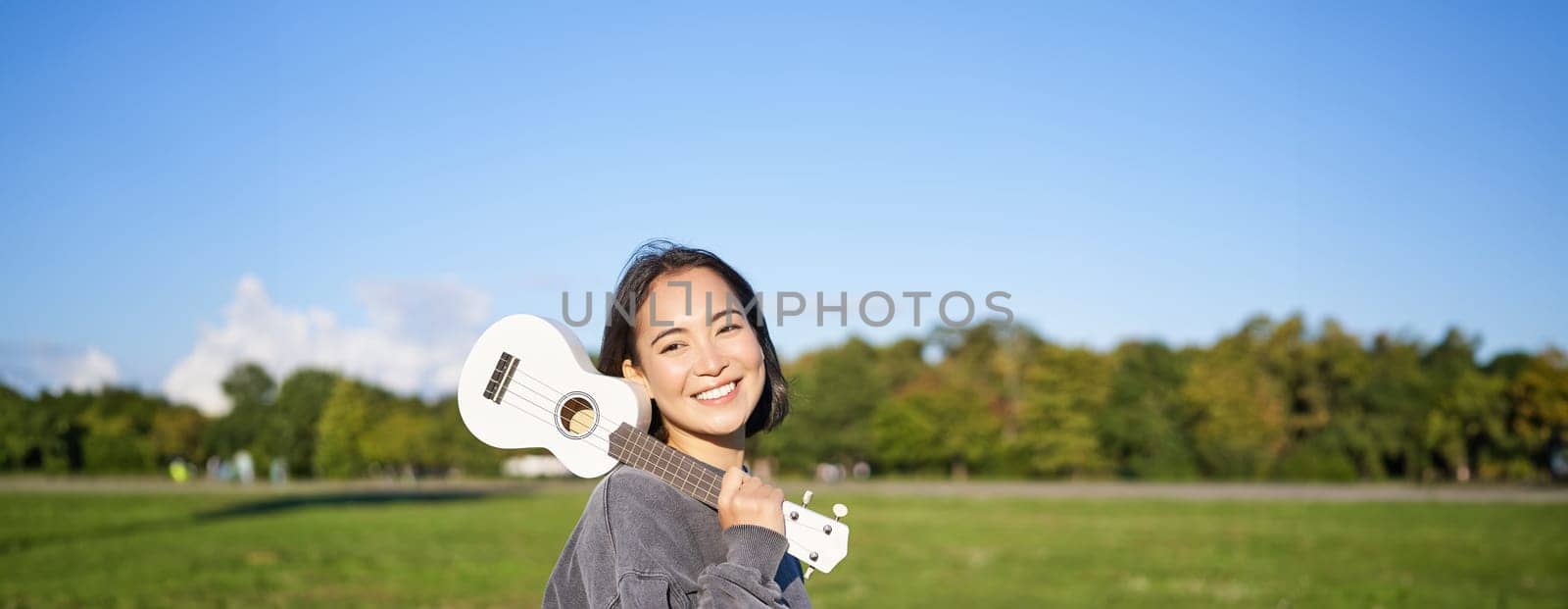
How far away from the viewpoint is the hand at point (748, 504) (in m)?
2.55

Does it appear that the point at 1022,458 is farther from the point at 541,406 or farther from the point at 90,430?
the point at 541,406

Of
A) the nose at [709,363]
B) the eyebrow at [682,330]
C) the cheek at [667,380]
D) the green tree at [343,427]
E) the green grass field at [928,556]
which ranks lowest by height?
the green grass field at [928,556]

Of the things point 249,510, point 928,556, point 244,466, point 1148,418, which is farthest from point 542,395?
point 244,466

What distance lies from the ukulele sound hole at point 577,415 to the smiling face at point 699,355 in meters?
0.15

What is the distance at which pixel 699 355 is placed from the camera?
277cm

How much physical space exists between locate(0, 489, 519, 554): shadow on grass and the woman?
22.3 metres

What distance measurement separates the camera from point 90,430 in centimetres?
5653

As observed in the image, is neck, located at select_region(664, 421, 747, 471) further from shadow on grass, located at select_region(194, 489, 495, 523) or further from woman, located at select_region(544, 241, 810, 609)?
shadow on grass, located at select_region(194, 489, 495, 523)

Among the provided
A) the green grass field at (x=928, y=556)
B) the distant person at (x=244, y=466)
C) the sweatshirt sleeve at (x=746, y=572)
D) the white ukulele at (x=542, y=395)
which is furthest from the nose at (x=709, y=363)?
the distant person at (x=244, y=466)

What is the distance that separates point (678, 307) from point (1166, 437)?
61.9 m

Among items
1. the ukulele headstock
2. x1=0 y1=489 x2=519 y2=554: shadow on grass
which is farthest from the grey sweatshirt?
x1=0 y1=489 x2=519 y2=554: shadow on grass

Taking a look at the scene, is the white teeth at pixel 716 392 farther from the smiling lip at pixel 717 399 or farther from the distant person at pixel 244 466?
the distant person at pixel 244 466

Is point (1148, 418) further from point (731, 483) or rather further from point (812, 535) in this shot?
point (731, 483)

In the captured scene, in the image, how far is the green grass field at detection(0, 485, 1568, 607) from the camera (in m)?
15.9
